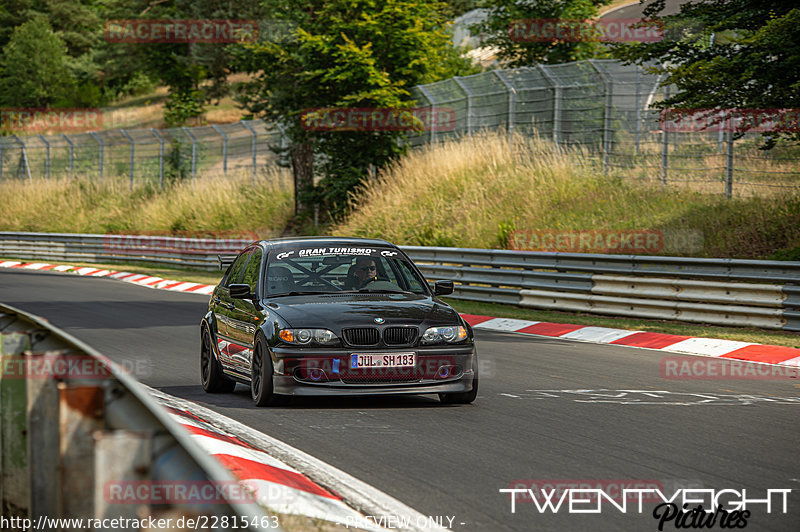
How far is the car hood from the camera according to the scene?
8594 millimetres

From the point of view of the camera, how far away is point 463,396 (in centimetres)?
903

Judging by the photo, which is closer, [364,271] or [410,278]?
[364,271]

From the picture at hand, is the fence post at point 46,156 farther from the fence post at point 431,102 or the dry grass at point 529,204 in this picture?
the fence post at point 431,102

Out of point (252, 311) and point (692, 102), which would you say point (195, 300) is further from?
point (252, 311)

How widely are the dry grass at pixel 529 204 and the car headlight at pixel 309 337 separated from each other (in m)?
10.9

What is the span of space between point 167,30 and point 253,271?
238 ft

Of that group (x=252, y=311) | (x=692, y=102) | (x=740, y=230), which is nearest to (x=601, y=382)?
(x=252, y=311)

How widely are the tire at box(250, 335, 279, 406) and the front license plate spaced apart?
2.34 ft

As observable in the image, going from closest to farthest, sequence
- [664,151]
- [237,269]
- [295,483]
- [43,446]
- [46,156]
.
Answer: [43,446], [295,483], [237,269], [664,151], [46,156]

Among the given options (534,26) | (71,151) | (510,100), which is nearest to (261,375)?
(510,100)

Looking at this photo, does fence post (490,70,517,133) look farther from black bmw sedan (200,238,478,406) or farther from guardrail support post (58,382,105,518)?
guardrail support post (58,382,105,518)

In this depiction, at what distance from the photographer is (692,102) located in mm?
15211

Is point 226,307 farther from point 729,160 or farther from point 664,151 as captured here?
point 664,151

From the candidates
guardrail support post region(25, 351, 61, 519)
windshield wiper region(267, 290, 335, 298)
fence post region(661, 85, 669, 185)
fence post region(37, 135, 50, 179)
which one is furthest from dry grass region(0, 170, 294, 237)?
guardrail support post region(25, 351, 61, 519)
